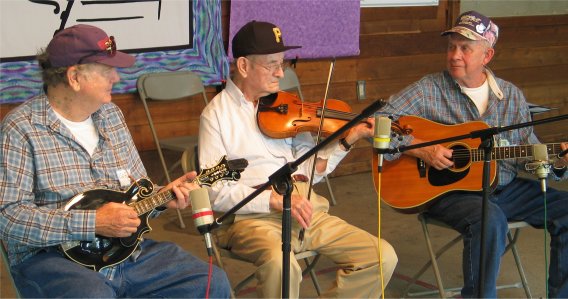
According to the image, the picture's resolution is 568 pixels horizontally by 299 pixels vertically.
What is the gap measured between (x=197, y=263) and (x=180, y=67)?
234 centimetres

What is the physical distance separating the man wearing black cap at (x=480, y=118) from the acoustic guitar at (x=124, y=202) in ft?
3.47

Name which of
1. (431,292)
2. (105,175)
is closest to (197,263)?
(105,175)

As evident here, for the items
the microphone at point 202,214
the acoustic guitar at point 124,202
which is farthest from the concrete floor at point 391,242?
the microphone at point 202,214

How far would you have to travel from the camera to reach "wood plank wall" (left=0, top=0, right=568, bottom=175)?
501cm

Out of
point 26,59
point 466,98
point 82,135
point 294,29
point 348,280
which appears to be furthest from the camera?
point 294,29

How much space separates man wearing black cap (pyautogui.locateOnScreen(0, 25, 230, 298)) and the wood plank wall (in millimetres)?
2107

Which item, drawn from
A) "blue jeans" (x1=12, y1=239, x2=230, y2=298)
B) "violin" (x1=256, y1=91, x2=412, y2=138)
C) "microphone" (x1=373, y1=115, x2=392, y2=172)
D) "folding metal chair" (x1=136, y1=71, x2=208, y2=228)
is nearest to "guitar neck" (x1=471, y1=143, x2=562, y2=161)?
"violin" (x1=256, y1=91, x2=412, y2=138)

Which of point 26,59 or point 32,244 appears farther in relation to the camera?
point 26,59

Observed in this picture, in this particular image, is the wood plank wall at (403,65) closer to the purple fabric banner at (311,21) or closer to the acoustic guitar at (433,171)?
the purple fabric banner at (311,21)

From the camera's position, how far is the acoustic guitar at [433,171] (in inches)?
130

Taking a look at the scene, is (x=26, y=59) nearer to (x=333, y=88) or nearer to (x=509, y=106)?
(x=333, y=88)

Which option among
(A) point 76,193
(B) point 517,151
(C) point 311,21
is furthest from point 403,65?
(A) point 76,193

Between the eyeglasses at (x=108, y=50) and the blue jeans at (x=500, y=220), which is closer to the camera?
the eyeglasses at (x=108, y=50)

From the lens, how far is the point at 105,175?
2678 mm
